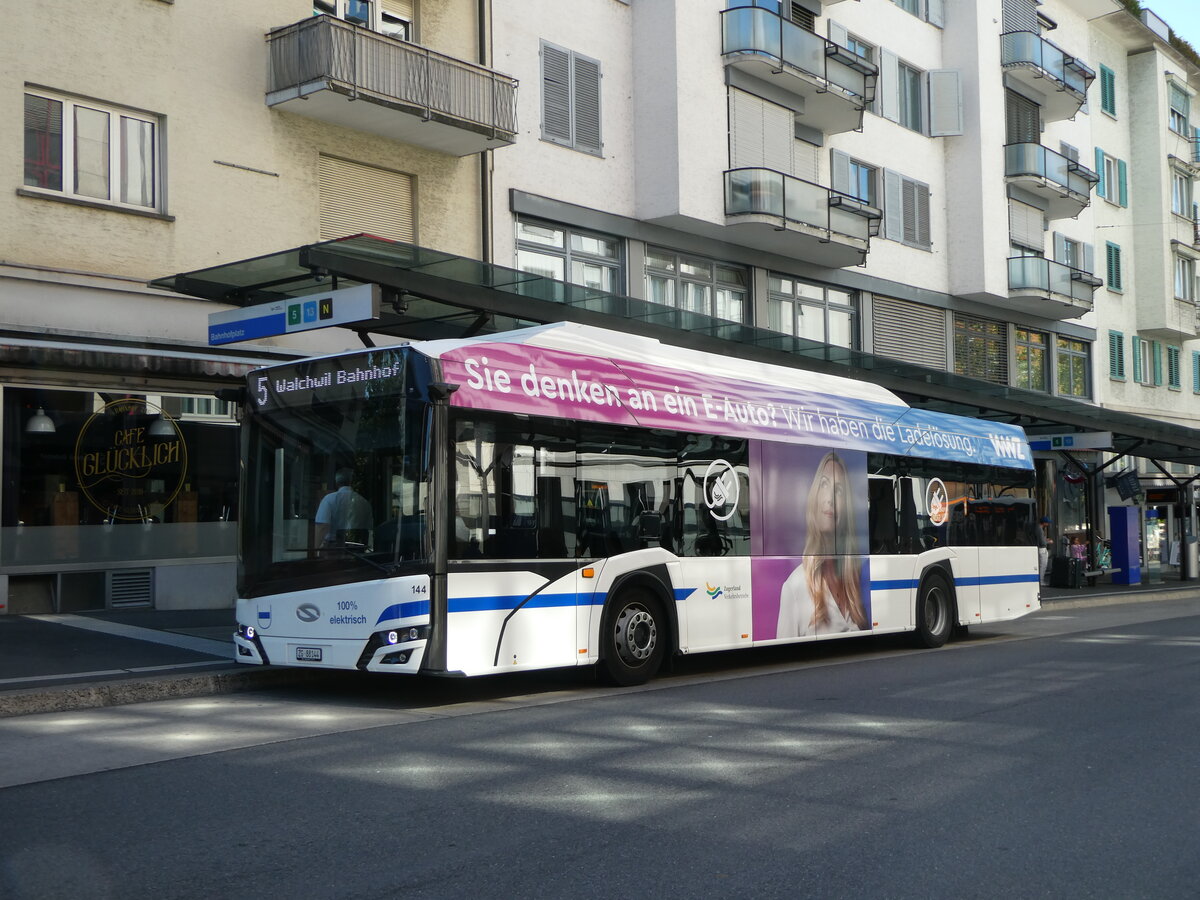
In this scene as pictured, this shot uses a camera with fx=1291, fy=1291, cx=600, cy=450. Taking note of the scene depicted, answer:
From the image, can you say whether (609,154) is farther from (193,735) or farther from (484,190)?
(193,735)

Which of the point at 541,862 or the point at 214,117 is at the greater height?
the point at 214,117

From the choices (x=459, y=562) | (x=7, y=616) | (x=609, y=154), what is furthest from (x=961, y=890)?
(x=609, y=154)

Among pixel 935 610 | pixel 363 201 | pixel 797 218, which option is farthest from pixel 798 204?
pixel 935 610

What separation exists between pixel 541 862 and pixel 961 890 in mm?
1719

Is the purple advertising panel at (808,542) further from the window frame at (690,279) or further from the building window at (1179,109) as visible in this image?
the building window at (1179,109)

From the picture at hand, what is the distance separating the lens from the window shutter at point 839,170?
94.9ft

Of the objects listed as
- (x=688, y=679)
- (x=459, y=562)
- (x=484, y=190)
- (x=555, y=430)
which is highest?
(x=484, y=190)

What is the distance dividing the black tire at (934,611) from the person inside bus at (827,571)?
148 centimetres

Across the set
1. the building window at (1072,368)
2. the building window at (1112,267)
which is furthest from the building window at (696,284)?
the building window at (1112,267)

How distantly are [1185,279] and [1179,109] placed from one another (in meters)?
6.02

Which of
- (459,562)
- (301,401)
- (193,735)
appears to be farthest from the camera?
(301,401)

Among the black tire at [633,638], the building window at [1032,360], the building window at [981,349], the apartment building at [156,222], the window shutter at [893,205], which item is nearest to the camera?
the black tire at [633,638]

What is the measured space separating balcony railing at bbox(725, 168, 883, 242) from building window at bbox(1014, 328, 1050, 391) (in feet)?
30.8

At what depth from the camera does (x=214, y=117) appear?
17703 mm
